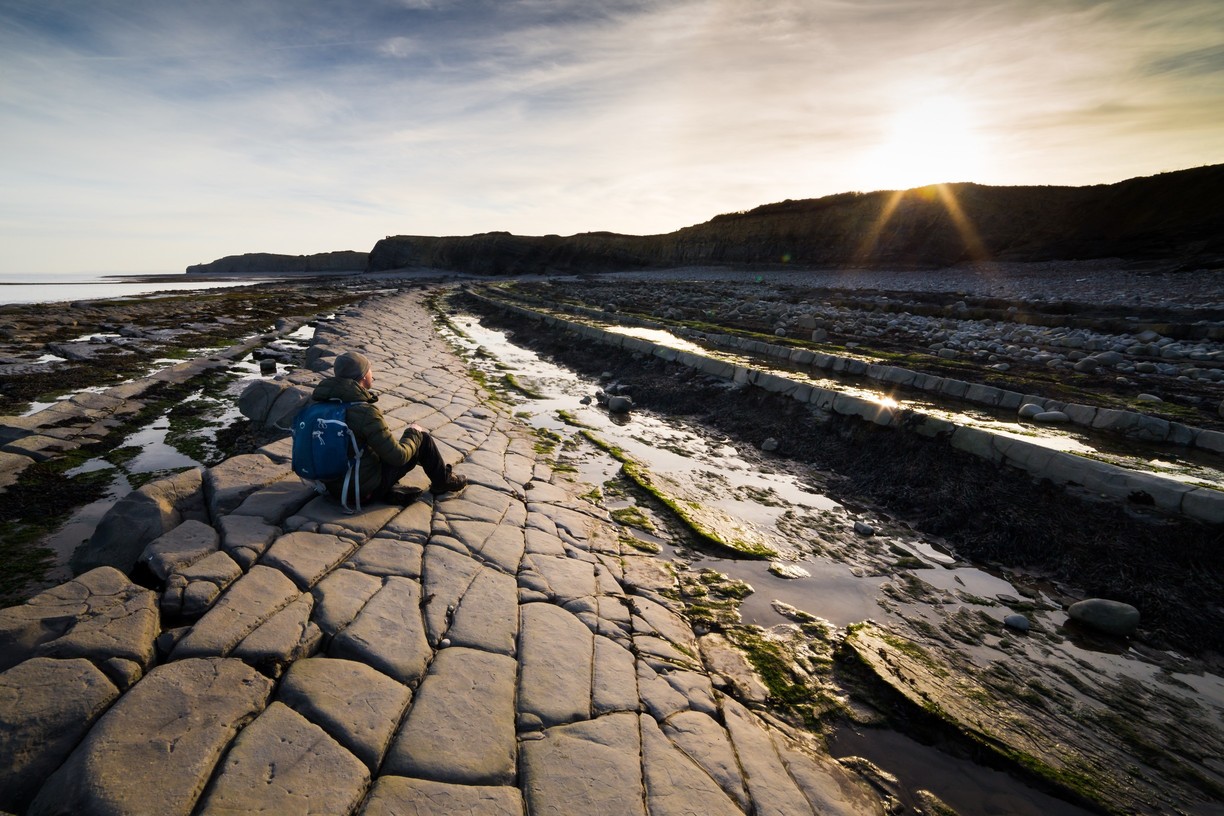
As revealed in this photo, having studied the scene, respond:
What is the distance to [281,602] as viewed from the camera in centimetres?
297

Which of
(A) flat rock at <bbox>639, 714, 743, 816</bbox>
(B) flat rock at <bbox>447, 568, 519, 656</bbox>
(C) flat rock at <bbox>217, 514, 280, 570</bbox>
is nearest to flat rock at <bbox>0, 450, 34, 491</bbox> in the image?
(C) flat rock at <bbox>217, 514, 280, 570</bbox>

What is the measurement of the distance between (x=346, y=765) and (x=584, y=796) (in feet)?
3.24

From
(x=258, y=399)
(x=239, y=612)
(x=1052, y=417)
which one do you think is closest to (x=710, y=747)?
(x=239, y=612)

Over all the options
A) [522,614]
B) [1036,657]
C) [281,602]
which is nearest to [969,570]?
[1036,657]

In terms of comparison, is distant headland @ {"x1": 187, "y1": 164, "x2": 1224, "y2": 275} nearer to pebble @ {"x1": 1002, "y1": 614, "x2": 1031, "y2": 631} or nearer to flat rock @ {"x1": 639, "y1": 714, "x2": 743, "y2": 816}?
pebble @ {"x1": 1002, "y1": 614, "x2": 1031, "y2": 631}

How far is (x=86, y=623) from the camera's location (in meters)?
2.50

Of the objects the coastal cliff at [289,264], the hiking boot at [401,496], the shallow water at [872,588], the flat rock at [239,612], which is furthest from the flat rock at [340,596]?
the coastal cliff at [289,264]

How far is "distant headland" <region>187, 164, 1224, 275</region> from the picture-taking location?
28.6m

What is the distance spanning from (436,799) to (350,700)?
68cm

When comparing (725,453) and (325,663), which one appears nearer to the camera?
(325,663)

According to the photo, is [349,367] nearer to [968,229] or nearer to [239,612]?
[239,612]

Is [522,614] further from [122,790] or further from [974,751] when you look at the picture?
[974,751]

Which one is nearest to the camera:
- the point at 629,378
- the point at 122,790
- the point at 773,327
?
the point at 122,790

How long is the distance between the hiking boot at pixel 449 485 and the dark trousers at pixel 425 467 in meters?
0.03
